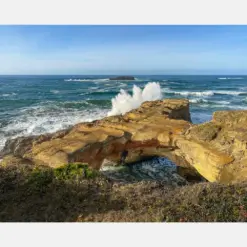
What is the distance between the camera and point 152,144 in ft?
37.0

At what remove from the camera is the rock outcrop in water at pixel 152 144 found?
8758 mm

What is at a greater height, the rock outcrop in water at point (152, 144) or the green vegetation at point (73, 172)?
the green vegetation at point (73, 172)

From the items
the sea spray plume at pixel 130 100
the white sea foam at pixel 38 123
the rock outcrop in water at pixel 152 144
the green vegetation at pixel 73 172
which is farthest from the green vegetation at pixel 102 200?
the sea spray plume at pixel 130 100

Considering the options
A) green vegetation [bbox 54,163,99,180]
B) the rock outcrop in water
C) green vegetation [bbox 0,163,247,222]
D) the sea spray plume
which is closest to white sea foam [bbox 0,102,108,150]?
the sea spray plume

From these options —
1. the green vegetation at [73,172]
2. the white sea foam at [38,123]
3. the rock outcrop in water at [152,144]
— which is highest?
the green vegetation at [73,172]

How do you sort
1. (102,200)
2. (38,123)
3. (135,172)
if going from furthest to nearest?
1. (38,123)
2. (135,172)
3. (102,200)

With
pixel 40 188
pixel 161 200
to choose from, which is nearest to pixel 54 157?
pixel 40 188

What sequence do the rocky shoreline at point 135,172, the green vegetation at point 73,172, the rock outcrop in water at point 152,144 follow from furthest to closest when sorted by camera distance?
the rock outcrop in water at point 152,144
the green vegetation at point 73,172
the rocky shoreline at point 135,172

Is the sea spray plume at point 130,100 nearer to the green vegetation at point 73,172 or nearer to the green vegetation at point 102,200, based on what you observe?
the green vegetation at point 73,172

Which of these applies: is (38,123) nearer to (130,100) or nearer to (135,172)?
(130,100)

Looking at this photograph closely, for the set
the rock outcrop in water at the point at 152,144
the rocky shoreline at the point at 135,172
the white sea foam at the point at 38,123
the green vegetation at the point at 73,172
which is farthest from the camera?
the white sea foam at the point at 38,123

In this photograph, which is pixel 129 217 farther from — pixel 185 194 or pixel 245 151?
pixel 245 151

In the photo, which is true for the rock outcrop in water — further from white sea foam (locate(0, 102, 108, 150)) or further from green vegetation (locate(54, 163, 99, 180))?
white sea foam (locate(0, 102, 108, 150))

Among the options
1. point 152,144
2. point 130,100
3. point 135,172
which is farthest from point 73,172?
point 130,100
